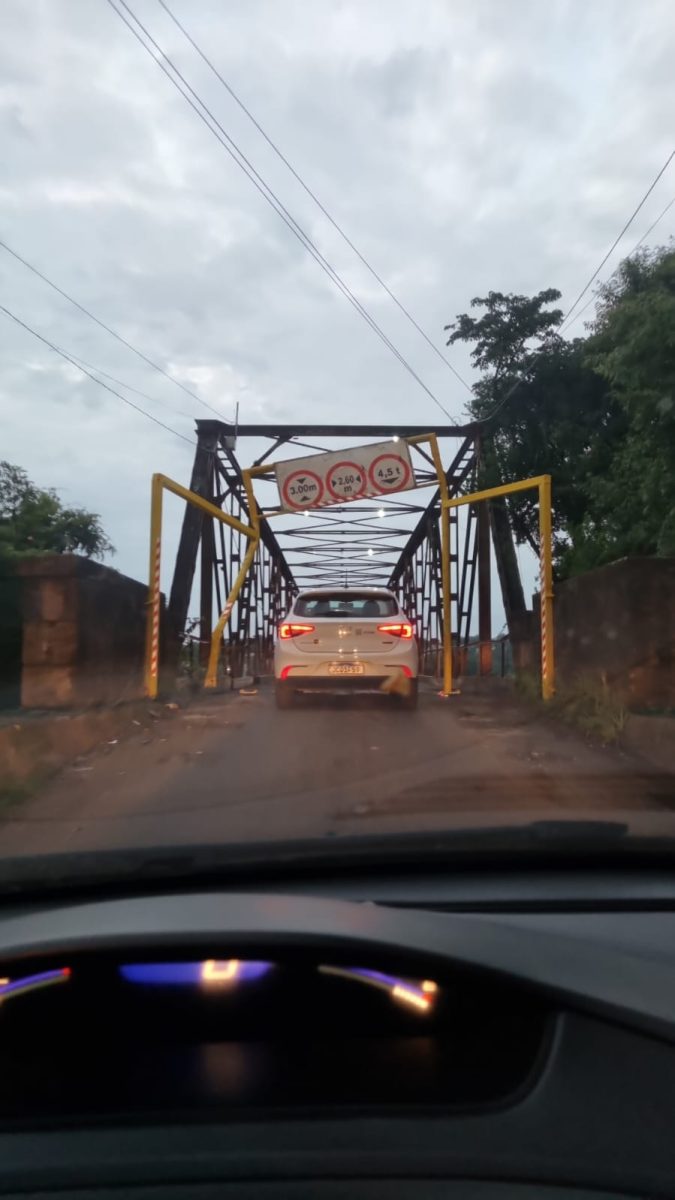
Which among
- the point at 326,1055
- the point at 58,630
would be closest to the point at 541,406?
the point at 58,630

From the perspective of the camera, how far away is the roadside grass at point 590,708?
1063cm

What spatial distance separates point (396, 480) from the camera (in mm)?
17719

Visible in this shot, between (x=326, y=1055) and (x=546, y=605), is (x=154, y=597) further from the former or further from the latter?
(x=326, y=1055)

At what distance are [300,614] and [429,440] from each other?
6.31 metres

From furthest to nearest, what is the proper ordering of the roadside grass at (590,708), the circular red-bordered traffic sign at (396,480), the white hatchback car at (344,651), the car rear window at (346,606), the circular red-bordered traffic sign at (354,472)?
the circular red-bordered traffic sign at (354,472) → the circular red-bordered traffic sign at (396,480) → the car rear window at (346,606) → the white hatchback car at (344,651) → the roadside grass at (590,708)

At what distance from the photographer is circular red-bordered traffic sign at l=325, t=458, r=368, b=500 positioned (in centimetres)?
1784

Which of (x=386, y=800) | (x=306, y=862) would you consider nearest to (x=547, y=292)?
(x=386, y=800)

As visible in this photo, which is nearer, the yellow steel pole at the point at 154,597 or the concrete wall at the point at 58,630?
the concrete wall at the point at 58,630

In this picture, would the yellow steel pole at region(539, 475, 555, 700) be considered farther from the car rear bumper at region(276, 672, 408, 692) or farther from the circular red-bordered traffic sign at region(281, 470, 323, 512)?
the circular red-bordered traffic sign at region(281, 470, 323, 512)

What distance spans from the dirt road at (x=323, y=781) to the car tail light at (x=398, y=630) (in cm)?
88

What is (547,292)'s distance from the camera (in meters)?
21.0

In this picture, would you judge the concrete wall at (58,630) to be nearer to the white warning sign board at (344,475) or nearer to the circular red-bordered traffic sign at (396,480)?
the white warning sign board at (344,475)

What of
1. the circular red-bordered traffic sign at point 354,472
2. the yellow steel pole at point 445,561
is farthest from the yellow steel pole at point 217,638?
the yellow steel pole at point 445,561

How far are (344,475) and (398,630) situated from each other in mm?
5184
